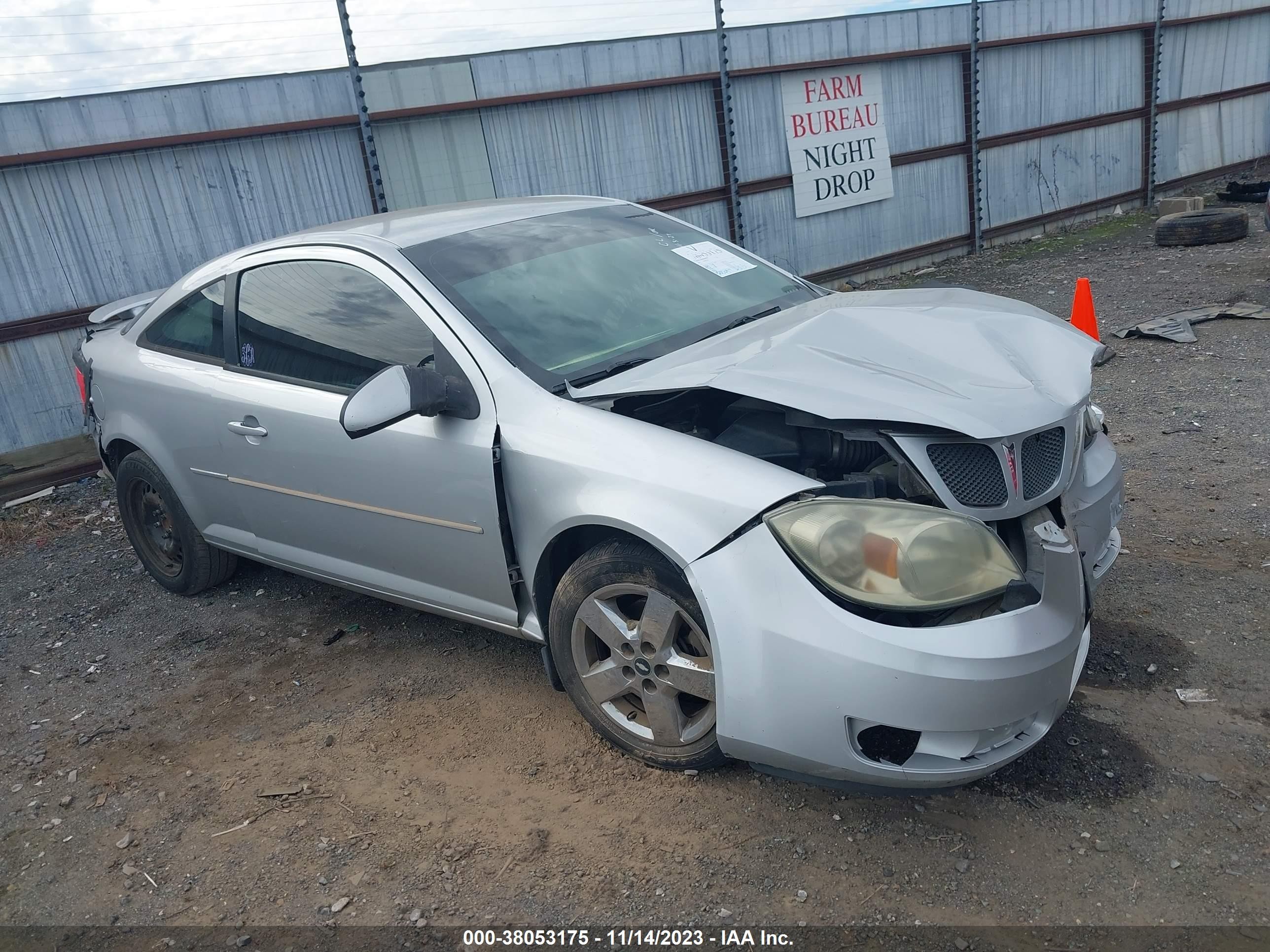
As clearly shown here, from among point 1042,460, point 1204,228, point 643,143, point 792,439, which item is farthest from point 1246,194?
point 792,439

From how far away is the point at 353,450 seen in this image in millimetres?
3424

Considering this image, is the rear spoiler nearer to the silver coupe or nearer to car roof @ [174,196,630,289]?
car roof @ [174,196,630,289]

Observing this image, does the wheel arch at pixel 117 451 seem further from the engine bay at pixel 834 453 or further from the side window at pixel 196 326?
the engine bay at pixel 834 453

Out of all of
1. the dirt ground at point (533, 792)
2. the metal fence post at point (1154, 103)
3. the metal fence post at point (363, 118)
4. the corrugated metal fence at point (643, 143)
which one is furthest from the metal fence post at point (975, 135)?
the dirt ground at point (533, 792)

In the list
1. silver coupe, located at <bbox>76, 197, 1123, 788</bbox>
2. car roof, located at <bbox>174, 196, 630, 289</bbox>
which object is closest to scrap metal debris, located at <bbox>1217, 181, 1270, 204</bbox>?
silver coupe, located at <bbox>76, 197, 1123, 788</bbox>

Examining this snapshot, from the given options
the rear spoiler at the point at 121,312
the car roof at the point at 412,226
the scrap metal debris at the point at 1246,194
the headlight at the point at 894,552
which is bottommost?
the scrap metal debris at the point at 1246,194

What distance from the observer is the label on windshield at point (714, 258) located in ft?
12.8

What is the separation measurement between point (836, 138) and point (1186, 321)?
4.53 metres

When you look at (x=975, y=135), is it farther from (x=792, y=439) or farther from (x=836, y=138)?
(x=792, y=439)

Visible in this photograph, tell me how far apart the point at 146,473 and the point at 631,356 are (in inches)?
103

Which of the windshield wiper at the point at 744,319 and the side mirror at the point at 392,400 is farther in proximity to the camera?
the windshield wiper at the point at 744,319

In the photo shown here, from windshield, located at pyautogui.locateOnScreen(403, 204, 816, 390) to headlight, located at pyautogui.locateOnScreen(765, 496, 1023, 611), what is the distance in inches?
39.3

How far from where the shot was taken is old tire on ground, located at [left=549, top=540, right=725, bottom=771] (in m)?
2.71

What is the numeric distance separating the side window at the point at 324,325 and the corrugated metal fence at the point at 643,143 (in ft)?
6.14
